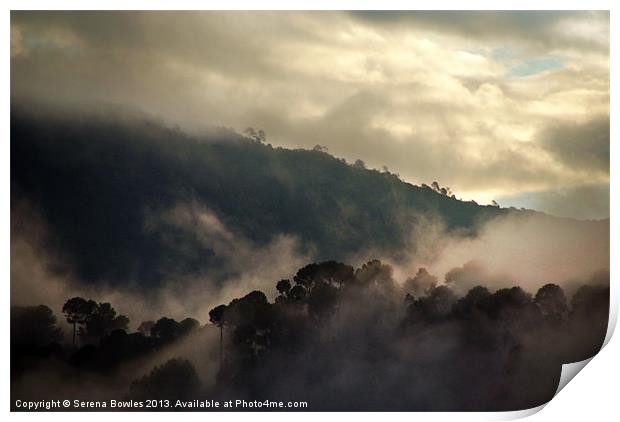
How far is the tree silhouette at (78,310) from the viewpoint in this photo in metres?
4.26

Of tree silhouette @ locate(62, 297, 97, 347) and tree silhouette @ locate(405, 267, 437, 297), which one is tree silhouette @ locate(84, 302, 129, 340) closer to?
tree silhouette @ locate(62, 297, 97, 347)

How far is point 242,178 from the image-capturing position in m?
4.35

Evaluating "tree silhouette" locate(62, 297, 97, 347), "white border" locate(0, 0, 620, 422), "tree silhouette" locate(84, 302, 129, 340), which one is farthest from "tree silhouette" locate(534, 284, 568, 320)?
"tree silhouette" locate(62, 297, 97, 347)

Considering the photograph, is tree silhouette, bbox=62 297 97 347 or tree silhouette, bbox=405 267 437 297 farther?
tree silhouette, bbox=405 267 437 297

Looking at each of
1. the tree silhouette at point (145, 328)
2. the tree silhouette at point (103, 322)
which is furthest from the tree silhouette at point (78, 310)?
the tree silhouette at point (145, 328)

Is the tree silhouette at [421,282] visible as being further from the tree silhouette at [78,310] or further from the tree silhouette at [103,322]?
the tree silhouette at [78,310]

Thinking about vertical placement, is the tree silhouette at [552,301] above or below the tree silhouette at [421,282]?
below

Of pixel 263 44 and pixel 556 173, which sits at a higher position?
pixel 263 44

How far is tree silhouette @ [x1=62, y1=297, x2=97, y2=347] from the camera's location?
426 centimetres

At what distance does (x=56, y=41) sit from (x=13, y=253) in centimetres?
109

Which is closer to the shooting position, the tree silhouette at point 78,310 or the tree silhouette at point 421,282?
the tree silhouette at point 78,310
